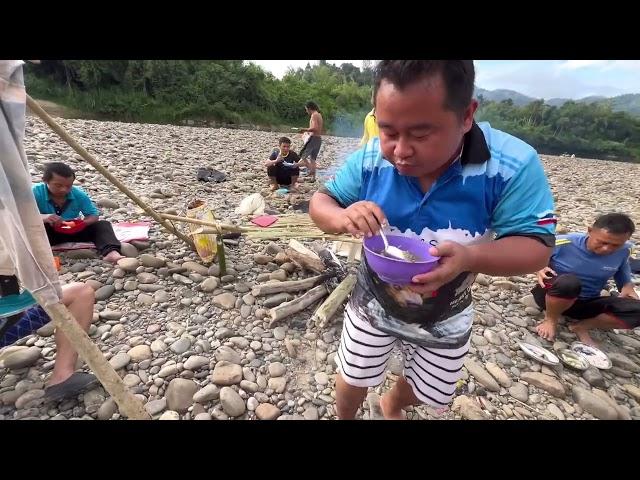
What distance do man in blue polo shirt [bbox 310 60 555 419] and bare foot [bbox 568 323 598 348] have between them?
9.87 ft

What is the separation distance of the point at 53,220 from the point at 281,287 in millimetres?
2951

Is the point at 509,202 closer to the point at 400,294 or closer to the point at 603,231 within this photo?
the point at 400,294

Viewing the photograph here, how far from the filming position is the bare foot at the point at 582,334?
3.71 m

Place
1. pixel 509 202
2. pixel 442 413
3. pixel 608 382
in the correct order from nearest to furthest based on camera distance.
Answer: pixel 509 202 → pixel 442 413 → pixel 608 382

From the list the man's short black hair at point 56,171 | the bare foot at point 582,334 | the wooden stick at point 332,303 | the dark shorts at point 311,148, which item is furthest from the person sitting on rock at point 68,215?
the dark shorts at point 311,148

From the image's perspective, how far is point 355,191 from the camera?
152cm

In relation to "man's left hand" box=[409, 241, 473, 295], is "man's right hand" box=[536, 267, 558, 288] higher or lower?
lower

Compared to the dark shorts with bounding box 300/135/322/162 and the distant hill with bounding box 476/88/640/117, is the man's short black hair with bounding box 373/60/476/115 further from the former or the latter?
the distant hill with bounding box 476/88/640/117

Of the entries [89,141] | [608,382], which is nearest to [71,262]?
[608,382]

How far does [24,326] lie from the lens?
97.7 inches

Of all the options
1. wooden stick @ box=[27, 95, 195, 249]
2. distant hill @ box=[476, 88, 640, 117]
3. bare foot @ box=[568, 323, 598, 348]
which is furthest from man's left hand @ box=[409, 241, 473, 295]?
distant hill @ box=[476, 88, 640, 117]

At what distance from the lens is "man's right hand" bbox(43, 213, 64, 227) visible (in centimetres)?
418

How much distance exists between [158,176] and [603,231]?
832 cm

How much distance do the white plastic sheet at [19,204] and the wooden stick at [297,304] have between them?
82.8 inches
